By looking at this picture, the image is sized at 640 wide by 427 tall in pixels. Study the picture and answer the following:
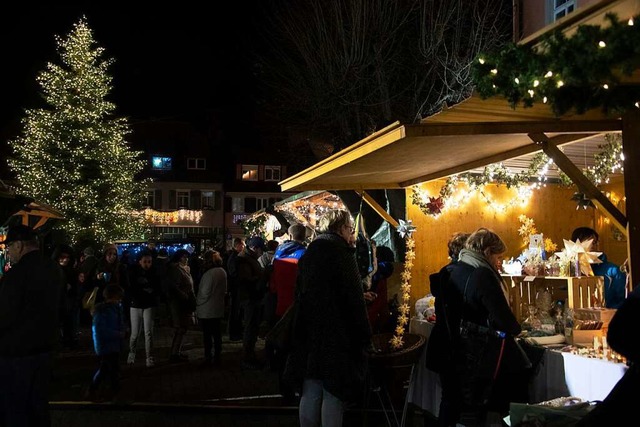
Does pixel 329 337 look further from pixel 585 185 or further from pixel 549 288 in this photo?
pixel 549 288

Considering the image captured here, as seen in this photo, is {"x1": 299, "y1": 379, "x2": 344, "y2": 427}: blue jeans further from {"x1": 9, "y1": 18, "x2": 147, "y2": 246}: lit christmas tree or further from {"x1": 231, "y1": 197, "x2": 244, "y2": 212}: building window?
{"x1": 231, "y1": 197, "x2": 244, "y2": 212}: building window

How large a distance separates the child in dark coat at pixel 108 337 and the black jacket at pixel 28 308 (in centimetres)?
277

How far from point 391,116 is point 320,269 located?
37.6 feet

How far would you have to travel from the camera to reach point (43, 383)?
511 centimetres

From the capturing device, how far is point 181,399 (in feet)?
25.7

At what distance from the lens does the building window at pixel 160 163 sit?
52812 mm

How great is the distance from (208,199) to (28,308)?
1961 inches

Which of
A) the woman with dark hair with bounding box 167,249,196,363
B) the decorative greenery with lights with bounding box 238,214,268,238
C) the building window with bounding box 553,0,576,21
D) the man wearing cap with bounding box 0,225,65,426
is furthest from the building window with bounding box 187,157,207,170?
the man wearing cap with bounding box 0,225,65,426

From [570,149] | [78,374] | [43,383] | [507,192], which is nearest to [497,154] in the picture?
[570,149]

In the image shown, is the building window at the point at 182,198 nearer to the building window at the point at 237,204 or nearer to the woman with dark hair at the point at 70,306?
the building window at the point at 237,204

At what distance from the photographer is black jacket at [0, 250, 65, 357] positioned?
4887 millimetres

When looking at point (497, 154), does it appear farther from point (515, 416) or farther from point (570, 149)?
point (515, 416)

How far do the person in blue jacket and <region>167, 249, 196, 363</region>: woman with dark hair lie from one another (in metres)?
6.21

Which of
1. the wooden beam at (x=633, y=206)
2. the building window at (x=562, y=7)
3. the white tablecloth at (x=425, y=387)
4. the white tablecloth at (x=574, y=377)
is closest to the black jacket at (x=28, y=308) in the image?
the white tablecloth at (x=425, y=387)
